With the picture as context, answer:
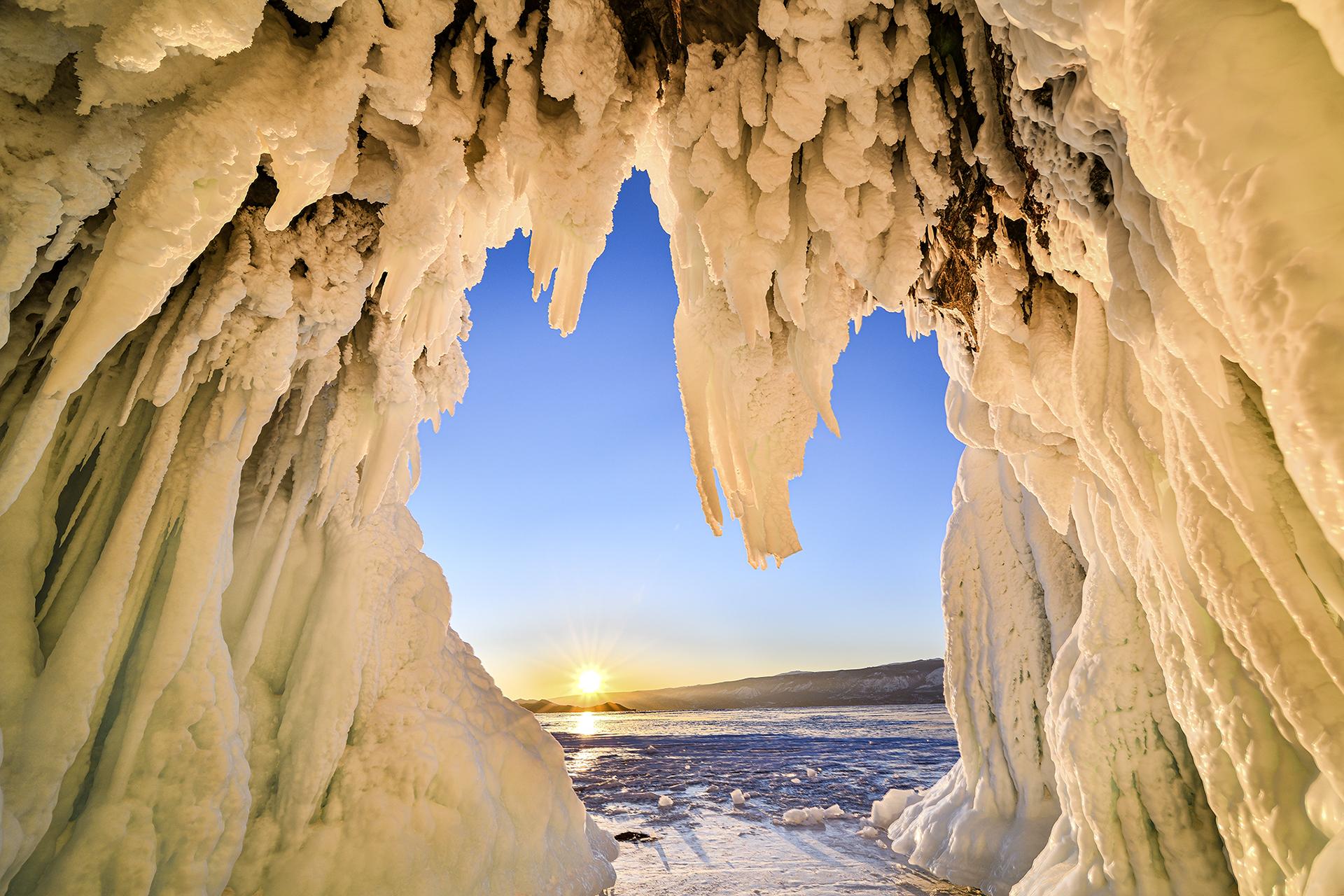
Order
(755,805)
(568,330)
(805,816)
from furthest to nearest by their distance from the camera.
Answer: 1. (755,805)
2. (805,816)
3. (568,330)

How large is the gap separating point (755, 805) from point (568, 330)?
8146 mm

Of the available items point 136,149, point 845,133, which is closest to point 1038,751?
point 845,133

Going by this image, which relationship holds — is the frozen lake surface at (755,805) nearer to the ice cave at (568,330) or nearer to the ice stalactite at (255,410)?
the ice cave at (568,330)

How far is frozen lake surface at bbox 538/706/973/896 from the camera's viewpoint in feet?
17.3

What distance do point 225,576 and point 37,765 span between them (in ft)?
3.78

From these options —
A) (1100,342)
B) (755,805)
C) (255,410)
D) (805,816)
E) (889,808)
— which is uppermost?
(255,410)

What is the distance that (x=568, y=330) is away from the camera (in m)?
4.26

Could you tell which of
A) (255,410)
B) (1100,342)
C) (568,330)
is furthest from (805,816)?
(255,410)

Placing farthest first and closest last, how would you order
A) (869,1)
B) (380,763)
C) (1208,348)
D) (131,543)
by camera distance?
(380,763)
(131,543)
(869,1)
(1208,348)

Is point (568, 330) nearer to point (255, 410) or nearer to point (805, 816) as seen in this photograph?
point (255, 410)

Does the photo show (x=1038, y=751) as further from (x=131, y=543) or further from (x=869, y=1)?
(x=131, y=543)

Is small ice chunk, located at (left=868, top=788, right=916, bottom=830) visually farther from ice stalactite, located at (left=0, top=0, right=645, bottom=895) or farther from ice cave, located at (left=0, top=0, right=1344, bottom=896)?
ice stalactite, located at (left=0, top=0, right=645, bottom=895)

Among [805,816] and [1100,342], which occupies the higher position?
[1100,342]

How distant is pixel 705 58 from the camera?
352 cm
